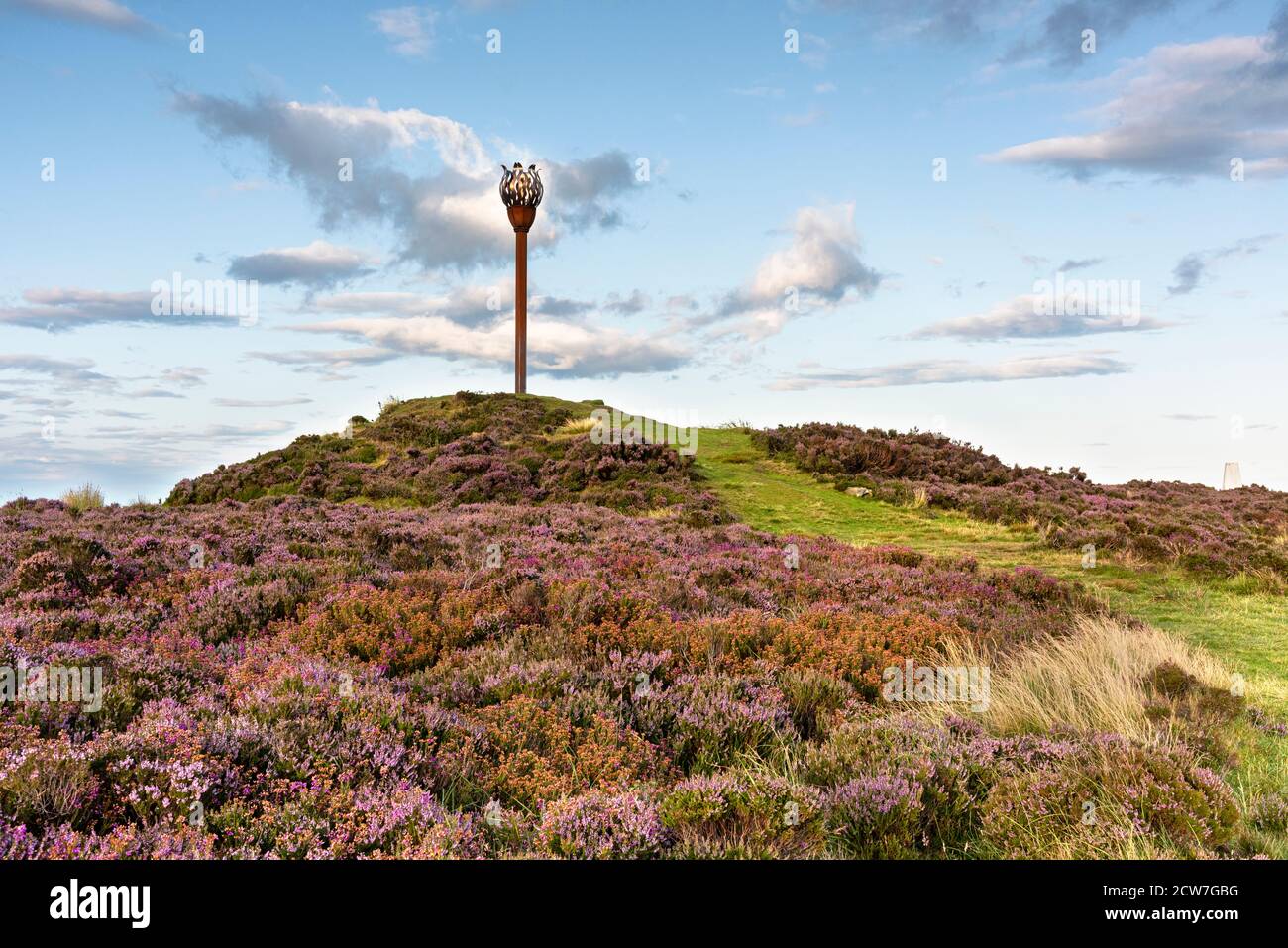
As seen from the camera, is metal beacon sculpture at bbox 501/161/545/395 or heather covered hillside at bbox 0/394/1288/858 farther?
metal beacon sculpture at bbox 501/161/545/395

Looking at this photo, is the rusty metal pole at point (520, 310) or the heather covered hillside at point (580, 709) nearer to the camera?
the heather covered hillside at point (580, 709)

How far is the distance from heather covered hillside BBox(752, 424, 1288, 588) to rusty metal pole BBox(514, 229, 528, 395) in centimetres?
1555

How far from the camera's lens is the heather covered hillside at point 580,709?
4.50m

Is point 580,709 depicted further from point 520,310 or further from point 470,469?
point 520,310

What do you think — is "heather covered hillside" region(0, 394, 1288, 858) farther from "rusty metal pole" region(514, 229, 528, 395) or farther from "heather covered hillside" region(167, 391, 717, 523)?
"rusty metal pole" region(514, 229, 528, 395)

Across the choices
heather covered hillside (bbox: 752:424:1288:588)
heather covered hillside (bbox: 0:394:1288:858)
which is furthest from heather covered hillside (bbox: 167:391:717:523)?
heather covered hillside (bbox: 0:394:1288:858)

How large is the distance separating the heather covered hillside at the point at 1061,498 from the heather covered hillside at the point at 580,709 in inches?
212

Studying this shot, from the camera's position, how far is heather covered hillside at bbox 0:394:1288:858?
14.8 feet

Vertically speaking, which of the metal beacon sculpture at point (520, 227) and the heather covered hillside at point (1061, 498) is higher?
the metal beacon sculpture at point (520, 227)

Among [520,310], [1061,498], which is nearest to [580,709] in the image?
[1061,498]

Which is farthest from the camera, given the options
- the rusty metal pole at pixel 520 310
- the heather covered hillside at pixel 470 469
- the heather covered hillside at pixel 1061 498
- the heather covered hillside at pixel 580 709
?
the rusty metal pole at pixel 520 310

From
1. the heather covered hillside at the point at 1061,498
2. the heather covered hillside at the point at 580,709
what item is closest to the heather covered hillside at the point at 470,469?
the heather covered hillside at the point at 1061,498

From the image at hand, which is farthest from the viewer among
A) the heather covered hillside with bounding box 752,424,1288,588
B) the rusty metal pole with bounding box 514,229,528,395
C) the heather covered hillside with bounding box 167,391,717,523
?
the rusty metal pole with bounding box 514,229,528,395

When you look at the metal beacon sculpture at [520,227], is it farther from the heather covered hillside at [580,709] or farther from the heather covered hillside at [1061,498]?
the heather covered hillside at [580,709]
